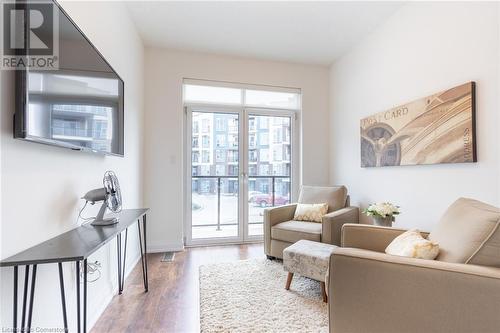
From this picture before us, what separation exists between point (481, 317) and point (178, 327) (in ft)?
5.49

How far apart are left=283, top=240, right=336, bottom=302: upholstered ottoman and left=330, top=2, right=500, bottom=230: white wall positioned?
1093mm

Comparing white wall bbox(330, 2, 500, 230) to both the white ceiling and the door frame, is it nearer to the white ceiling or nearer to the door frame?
the white ceiling

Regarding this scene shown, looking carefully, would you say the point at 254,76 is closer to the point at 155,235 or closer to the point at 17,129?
the point at 155,235

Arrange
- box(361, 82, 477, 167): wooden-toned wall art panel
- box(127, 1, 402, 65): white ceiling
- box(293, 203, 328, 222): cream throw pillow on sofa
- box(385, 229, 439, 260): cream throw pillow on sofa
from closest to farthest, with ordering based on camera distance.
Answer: box(385, 229, 439, 260): cream throw pillow on sofa → box(361, 82, 477, 167): wooden-toned wall art panel → box(127, 1, 402, 65): white ceiling → box(293, 203, 328, 222): cream throw pillow on sofa

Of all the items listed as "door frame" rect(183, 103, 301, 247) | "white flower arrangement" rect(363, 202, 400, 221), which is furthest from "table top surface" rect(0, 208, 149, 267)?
"white flower arrangement" rect(363, 202, 400, 221)

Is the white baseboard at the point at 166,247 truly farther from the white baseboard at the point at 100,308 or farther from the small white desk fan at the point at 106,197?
the small white desk fan at the point at 106,197

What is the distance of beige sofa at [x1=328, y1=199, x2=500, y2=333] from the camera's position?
1000 mm

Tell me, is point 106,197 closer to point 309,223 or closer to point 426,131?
point 309,223

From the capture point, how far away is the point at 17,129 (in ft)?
3.22

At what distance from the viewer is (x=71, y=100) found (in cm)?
135

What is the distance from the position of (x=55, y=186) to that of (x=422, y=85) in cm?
A: 299

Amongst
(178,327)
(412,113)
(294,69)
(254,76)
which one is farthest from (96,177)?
(294,69)

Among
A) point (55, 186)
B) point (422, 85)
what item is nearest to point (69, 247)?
point (55, 186)

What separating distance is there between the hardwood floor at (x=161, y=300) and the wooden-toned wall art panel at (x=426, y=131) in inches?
76.2
